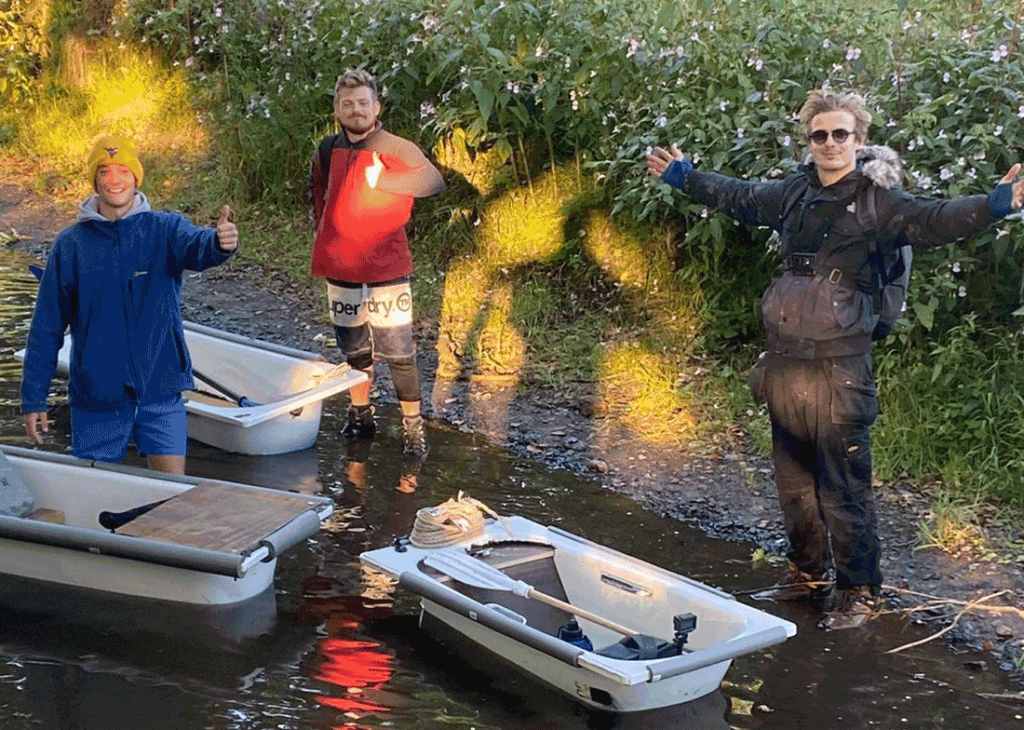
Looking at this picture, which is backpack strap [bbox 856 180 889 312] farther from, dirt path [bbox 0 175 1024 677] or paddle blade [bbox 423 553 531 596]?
paddle blade [bbox 423 553 531 596]

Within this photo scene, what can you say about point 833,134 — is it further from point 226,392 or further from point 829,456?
point 226,392

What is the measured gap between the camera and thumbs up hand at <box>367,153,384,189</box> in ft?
23.8

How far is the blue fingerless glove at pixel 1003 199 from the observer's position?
4.77 m

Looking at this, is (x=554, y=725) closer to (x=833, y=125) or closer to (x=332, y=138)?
(x=833, y=125)

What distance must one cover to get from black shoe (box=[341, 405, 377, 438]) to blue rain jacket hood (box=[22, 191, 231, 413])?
244cm

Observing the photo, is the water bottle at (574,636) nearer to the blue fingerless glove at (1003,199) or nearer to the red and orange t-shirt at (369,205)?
the blue fingerless glove at (1003,199)

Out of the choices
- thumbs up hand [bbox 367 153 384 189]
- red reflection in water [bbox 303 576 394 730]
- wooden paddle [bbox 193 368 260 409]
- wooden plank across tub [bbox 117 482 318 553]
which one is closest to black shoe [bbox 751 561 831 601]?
red reflection in water [bbox 303 576 394 730]

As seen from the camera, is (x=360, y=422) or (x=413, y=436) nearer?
(x=413, y=436)

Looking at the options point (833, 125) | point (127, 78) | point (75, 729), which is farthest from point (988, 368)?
point (127, 78)

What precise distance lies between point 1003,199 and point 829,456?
1.23 metres

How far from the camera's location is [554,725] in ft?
16.1

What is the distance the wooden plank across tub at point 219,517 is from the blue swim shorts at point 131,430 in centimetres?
23

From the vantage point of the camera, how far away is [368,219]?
7324 mm

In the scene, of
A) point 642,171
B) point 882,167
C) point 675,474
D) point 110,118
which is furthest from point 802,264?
point 110,118
